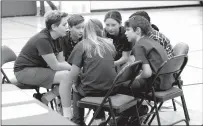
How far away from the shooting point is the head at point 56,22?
4.67 meters

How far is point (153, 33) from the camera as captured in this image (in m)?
4.85

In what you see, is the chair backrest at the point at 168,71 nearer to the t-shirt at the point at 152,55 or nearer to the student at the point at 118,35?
the t-shirt at the point at 152,55

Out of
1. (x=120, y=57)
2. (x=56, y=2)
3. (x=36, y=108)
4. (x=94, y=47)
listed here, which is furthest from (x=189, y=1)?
(x=36, y=108)

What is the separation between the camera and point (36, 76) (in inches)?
183

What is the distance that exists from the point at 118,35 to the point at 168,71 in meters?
1.28

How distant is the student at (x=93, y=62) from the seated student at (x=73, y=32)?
656 mm

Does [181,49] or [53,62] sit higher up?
[181,49]

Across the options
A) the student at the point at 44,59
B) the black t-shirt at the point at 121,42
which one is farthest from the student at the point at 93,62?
the black t-shirt at the point at 121,42

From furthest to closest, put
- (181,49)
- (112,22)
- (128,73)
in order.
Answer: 1. (112,22)
2. (181,49)
3. (128,73)

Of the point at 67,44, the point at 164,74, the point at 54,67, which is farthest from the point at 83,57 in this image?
the point at 67,44

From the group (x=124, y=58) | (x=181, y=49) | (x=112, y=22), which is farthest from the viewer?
(x=124, y=58)

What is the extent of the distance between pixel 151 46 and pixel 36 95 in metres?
1.54

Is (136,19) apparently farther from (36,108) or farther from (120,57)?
(36,108)

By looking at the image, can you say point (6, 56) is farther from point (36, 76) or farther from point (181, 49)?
point (181, 49)
